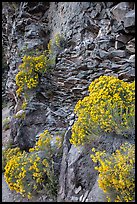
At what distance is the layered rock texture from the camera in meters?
3.52

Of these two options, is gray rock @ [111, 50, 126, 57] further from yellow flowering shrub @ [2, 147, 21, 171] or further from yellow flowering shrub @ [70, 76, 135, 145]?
yellow flowering shrub @ [2, 147, 21, 171]

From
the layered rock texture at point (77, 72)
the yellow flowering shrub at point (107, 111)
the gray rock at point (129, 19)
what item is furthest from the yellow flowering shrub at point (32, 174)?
the gray rock at point (129, 19)

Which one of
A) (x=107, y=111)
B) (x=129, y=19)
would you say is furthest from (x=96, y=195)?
(x=129, y=19)

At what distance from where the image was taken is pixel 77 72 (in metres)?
5.92

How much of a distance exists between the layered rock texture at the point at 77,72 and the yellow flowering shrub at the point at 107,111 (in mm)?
253

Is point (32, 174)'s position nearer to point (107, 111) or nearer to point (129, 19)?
point (107, 111)

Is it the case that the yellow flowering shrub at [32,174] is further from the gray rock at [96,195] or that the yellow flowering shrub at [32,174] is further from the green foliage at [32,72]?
the green foliage at [32,72]

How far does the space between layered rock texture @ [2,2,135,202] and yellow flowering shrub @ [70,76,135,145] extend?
0.25 metres

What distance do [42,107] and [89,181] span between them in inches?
136

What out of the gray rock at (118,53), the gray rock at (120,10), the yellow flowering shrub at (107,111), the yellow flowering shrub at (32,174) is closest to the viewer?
the yellow flowering shrub at (107,111)

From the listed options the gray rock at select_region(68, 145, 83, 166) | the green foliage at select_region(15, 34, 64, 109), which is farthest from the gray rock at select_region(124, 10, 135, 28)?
the gray rock at select_region(68, 145, 83, 166)

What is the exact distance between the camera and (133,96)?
10.8ft

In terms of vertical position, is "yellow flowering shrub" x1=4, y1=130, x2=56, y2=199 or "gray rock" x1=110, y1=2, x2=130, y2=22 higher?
"gray rock" x1=110, y1=2, x2=130, y2=22

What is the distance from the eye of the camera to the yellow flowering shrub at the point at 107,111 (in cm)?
321
